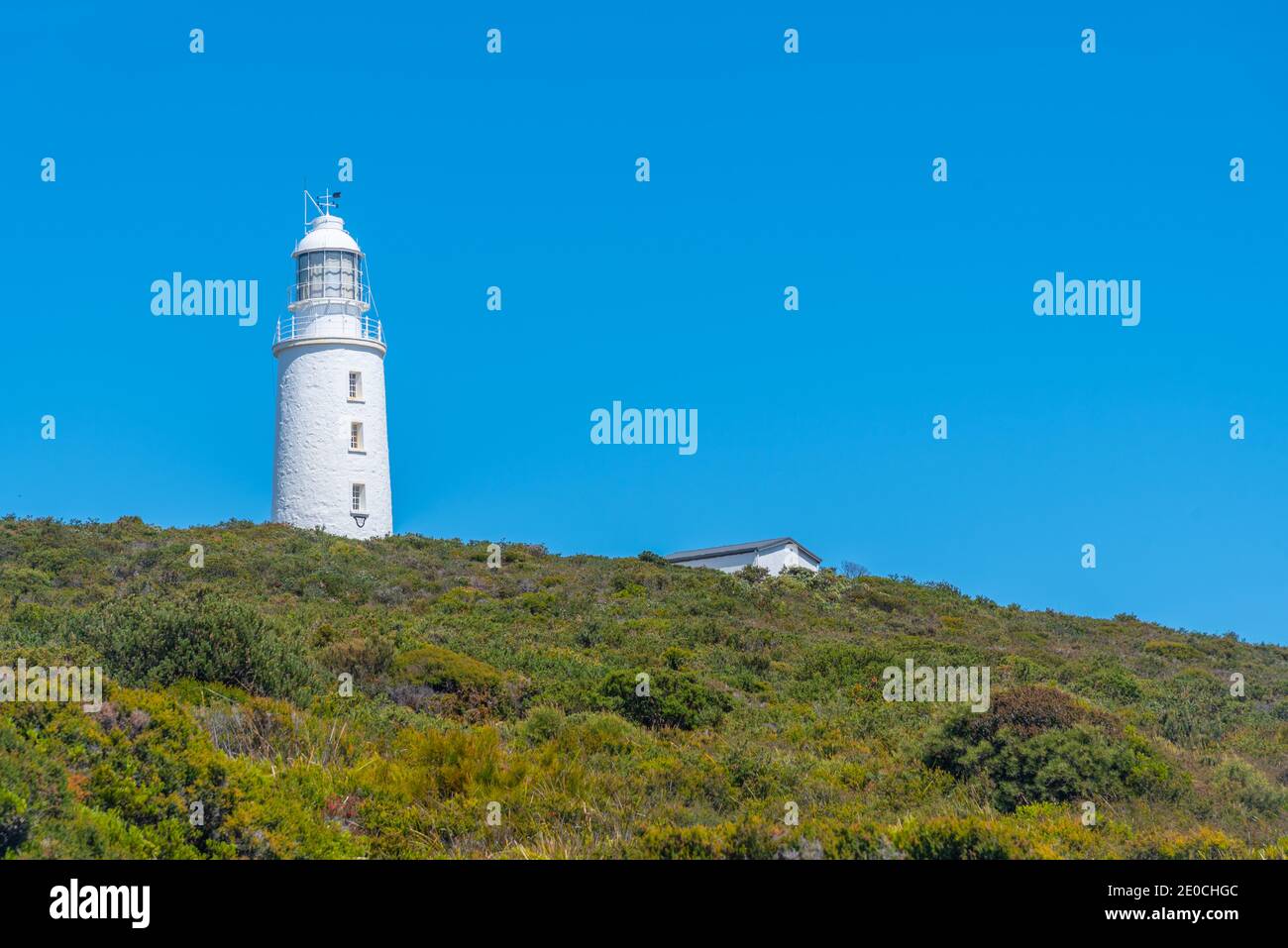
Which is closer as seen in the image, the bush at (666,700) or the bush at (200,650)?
the bush at (200,650)

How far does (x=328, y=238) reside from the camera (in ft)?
127

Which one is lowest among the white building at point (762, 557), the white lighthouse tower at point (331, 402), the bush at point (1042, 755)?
the bush at point (1042, 755)

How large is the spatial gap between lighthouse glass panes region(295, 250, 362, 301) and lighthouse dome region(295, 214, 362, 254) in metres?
0.16

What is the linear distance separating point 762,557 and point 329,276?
17.1 m

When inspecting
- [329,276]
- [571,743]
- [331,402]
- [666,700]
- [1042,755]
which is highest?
[329,276]

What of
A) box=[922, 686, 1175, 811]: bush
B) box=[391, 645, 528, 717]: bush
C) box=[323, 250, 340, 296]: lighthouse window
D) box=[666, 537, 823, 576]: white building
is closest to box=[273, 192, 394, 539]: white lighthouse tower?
box=[323, 250, 340, 296]: lighthouse window

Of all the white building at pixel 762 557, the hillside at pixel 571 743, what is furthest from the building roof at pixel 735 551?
the hillside at pixel 571 743

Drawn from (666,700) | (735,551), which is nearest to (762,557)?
(735,551)

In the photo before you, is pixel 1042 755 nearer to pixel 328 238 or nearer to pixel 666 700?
pixel 666 700

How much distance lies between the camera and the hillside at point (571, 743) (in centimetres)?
834

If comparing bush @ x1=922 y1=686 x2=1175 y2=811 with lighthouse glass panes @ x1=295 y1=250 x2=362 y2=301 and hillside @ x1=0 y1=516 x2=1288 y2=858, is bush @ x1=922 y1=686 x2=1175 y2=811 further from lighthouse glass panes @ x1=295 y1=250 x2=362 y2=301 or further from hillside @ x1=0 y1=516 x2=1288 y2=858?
lighthouse glass panes @ x1=295 y1=250 x2=362 y2=301

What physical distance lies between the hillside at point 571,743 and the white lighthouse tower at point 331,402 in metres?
12.2

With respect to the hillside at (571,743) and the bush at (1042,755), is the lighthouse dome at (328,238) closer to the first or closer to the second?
the hillside at (571,743)
